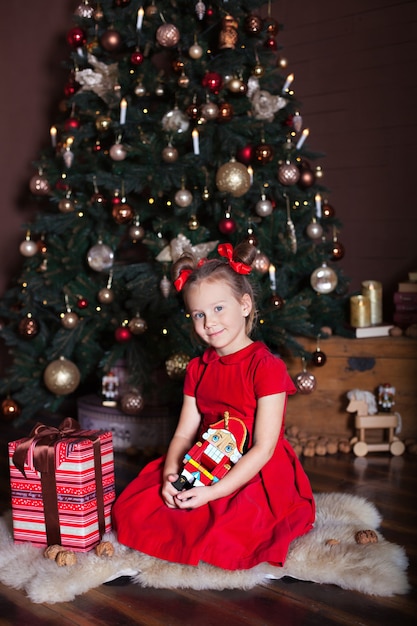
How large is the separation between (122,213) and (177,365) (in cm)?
70

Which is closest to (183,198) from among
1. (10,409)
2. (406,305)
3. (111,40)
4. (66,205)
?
(66,205)

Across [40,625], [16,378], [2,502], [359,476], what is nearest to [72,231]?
[16,378]

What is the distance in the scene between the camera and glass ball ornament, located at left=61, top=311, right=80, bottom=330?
325cm

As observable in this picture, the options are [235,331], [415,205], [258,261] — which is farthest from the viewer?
[415,205]

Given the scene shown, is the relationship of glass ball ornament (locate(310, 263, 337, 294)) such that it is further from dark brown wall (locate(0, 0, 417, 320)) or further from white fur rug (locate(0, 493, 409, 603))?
white fur rug (locate(0, 493, 409, 603))

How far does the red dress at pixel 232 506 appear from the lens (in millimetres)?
1953

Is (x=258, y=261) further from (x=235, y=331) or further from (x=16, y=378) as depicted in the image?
(x=16, y=378)

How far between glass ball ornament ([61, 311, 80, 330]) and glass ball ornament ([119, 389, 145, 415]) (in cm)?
41

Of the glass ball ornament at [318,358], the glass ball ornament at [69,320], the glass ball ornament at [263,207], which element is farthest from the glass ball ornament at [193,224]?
the glass ball ornament at [318,358]

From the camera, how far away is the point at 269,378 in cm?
211

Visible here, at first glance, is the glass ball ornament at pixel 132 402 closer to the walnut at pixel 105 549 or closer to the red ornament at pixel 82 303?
the red ornament at pixel 82 303

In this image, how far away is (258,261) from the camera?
3059mm

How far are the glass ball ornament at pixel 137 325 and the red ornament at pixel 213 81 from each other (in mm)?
1037

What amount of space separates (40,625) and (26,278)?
1997 millimetres
